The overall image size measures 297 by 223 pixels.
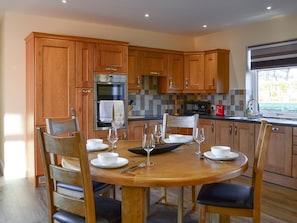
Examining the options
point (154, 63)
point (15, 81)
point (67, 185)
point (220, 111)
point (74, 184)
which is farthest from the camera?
point (220, 111)

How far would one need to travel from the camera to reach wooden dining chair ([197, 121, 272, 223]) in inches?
74.4

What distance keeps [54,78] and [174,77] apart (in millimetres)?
2308

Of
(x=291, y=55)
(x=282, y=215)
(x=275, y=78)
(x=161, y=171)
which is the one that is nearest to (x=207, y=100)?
(x=275, y=78)

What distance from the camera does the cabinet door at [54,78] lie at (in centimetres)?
375

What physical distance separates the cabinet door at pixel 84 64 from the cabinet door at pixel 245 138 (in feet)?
7.50

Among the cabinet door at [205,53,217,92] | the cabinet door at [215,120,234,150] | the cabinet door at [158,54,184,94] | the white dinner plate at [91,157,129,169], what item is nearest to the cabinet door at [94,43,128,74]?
the cabinet door at [158,54,184,94]

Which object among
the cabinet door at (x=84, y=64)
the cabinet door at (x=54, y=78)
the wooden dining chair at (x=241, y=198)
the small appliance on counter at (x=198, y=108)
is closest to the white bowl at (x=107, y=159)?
the wooden dining chair at (x=241, y=198)

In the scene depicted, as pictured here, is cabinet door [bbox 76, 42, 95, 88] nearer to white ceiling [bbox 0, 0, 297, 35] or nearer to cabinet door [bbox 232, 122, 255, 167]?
white ceiling [bbox 0, 0, 297, 35]

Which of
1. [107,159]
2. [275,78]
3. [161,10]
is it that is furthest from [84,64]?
[275,78]

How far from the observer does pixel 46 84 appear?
3.80m

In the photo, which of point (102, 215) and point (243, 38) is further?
point (243, 38)

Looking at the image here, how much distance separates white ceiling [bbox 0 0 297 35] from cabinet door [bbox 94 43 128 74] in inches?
19.6

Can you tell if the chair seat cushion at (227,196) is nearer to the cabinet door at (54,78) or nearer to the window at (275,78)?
the cabinet door at (54,78)

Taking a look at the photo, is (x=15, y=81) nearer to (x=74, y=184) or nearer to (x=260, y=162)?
(x=74, y=184)
